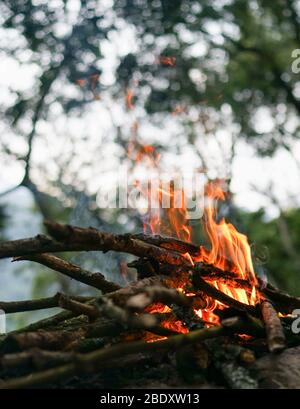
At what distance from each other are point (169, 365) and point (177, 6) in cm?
733

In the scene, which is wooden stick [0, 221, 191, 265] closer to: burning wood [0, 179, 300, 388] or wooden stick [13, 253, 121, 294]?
burning wood [0, 179, 300, 388]

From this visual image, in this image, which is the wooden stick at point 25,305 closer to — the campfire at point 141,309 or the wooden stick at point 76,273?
the campfire at point 141,309

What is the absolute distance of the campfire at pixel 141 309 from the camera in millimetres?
2553

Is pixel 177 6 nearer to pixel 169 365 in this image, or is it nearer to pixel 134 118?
pixel 134 118

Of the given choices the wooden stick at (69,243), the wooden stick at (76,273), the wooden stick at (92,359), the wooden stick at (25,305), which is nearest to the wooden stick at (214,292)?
the wooden stick at (69,243)

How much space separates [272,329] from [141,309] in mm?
995

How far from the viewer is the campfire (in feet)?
8.38

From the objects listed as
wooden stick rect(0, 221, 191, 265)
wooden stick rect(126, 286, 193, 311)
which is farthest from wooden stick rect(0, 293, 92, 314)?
wooden stick rect(126, 286, 193, 311)

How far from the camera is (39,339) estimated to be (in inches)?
112

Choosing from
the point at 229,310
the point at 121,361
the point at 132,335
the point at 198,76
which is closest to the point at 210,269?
the point at 229,310

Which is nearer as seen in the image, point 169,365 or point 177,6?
point 169,365
